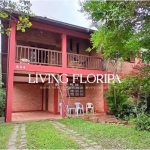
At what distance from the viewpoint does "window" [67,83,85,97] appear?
13141mm

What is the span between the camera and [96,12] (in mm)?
3461

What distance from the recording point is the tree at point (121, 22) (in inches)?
127

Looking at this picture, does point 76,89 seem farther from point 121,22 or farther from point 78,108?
point 121,22

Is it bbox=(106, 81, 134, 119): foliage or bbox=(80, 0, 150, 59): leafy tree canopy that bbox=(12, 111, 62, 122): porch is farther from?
bbox=(80, 0, 150, 59): leafy tree canopy

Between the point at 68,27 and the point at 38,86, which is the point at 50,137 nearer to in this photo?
the point at 68,27

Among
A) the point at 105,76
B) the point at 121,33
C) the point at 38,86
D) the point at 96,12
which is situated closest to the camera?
the point at 96,12

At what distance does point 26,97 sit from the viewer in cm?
1451

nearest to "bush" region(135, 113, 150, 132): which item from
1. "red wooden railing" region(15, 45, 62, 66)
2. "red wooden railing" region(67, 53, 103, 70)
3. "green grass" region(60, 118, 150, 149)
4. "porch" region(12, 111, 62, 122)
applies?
"green grass" region(60, 118, 150, 149)

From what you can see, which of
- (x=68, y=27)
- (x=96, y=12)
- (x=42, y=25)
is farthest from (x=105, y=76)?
(x=96, y=12)

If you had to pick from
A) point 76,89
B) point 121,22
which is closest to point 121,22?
point 121,22

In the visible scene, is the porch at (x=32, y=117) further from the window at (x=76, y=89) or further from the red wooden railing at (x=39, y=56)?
the red wooden railing at (x=39, y=56)

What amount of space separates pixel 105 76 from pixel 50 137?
24.1 feet

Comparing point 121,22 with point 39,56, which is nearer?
point 121,22

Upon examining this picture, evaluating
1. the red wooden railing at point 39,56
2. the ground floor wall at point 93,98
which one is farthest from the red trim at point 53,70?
the ground floor wall at point 93,98
